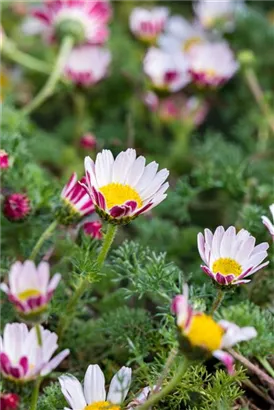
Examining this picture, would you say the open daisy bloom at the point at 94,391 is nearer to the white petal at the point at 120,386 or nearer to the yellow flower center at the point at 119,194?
the white petal at the point at 120,386

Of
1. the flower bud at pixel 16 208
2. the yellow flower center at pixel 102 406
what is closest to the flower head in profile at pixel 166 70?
the flower bud at pixel 16 208

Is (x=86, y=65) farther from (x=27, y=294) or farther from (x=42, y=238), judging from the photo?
(x=27, y=294)

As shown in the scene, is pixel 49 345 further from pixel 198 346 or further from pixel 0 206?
pixel 0 206

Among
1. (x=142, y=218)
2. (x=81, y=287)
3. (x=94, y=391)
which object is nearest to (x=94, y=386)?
(x=94, y=391)

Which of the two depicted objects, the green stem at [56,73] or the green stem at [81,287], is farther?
the green stem at [56,73]

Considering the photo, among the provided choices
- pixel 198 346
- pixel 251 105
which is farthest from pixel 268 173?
pixel 198 346

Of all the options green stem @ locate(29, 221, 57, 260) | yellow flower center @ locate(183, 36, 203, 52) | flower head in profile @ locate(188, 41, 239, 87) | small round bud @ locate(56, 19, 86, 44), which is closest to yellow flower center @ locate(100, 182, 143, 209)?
green stem @ locate(29, 221, 57, 260)

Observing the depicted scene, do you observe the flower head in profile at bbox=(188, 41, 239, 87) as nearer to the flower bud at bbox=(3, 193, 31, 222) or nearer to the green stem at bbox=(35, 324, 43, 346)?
the flower bud at bbox=(3, 193, 31, 222)
